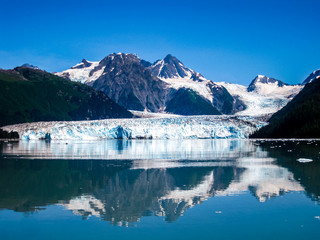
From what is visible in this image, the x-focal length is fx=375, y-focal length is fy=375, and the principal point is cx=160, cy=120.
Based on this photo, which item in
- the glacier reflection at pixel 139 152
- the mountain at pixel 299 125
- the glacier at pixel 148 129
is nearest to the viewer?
the glacier reflection at pixel 139 152

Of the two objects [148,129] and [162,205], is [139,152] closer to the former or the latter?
[162,205]

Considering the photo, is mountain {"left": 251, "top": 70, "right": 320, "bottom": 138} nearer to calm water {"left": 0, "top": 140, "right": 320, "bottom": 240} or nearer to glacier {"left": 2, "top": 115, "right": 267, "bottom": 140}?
glacier {"left": 2, "top": 115, "right": 267, "bottom": 140}

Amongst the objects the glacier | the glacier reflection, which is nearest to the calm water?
the glacier reflection

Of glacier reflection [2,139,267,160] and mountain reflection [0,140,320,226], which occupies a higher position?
glacier reflection [2,139,267,160]

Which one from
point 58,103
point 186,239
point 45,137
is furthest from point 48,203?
point 58,103

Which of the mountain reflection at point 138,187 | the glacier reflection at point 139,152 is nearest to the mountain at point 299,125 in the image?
the glacier reflection at point 139,152

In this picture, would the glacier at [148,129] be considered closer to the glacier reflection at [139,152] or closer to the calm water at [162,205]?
the glacier reflection at [139,152]

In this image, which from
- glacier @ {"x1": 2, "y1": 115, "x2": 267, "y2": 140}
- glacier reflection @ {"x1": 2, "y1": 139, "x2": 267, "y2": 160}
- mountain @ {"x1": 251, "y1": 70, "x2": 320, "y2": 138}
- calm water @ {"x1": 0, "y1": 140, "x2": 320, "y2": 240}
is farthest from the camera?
glacier @ {"x1": 2, "y1": 115, "x2": 267, "y2": 140}

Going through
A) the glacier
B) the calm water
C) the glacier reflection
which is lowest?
the calm water

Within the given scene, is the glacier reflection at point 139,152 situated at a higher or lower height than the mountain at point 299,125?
lower

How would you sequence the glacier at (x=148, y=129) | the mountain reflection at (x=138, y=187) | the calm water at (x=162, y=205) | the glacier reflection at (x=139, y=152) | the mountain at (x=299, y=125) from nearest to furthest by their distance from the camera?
the calm water at (x=162, y=205), the mountain reflection at (x=138, y=187), the glacier reflection at (x=139, y=152), the mountain at (x=299, y=125), the glacier at (x=148, y=129)

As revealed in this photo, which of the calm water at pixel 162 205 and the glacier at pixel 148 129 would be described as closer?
the calm water at pixel 162 205

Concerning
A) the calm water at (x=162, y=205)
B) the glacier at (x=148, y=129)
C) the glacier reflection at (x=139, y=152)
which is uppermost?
the glacier at (x=148, y=129)

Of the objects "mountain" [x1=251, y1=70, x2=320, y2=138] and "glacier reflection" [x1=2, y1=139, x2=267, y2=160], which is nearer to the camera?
"glacier reflection" [x1=2, y1=139, x2=267, y2=160]
